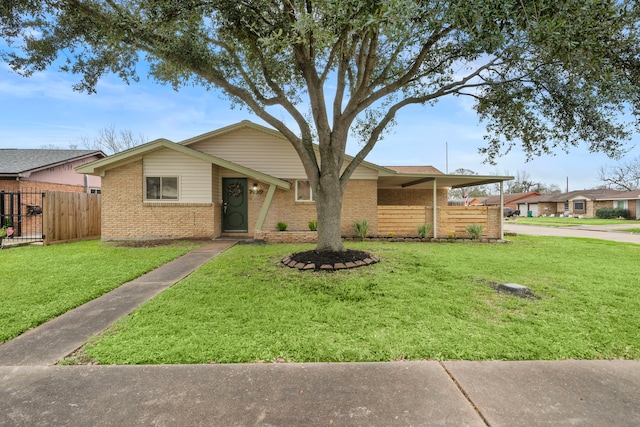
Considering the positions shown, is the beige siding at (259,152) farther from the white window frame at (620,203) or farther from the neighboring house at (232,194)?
the white window frame at (620,203)

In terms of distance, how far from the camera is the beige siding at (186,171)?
38.5 feet

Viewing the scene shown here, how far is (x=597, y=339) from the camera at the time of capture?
11.1 feet

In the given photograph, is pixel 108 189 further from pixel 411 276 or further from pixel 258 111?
pixel 411 276

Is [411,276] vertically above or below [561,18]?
below

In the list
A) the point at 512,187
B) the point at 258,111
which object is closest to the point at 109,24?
the point at 258,111

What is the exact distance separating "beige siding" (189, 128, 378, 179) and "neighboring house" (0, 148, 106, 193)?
27.3 ft

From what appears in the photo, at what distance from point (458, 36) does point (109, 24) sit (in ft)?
22.8

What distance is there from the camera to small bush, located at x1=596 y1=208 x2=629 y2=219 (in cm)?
3694

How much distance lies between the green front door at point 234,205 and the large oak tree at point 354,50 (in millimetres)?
4022

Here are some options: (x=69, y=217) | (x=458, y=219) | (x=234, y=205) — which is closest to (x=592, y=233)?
(x=458, y=219)

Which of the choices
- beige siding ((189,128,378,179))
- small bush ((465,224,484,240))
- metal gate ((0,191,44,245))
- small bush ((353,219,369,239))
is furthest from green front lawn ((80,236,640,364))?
metal gate ((0,191,44,245))

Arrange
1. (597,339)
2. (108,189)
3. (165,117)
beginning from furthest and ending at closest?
1. (165,117)
2. (108,189)
3. (597,339)

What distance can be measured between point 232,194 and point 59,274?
7.29 m

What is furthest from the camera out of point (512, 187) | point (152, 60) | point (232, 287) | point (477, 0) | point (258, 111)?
point (512, 187)
